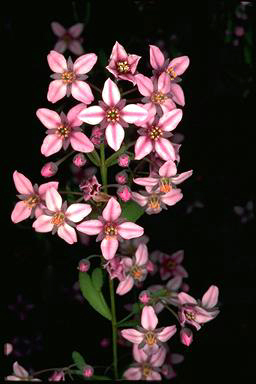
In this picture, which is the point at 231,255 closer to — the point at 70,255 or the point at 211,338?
the point at 211,338

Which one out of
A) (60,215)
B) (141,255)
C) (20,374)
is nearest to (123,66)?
(60,215)

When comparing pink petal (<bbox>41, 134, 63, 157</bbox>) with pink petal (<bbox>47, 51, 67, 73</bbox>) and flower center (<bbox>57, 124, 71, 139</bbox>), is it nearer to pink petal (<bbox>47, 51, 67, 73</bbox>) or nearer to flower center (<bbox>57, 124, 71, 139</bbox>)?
flower center (<bbox>57, 124, 71, 139</bbox>)

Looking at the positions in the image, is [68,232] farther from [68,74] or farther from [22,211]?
[68,74]

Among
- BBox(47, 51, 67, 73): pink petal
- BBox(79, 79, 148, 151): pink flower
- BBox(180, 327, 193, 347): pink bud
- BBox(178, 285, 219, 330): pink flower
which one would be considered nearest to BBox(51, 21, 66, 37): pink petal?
BBox(47, 51, 67, 73): pink petal

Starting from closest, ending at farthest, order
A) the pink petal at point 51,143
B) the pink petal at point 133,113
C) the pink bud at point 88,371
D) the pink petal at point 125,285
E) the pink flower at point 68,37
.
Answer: the pink petal at point 133,113 → the pink petal at point 51,143 → the pink bud at point 88,371 → the pink petal at point 125,285 → the pink flower at point 68,37

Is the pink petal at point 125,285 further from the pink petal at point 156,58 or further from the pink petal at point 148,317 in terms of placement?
the pink petal at point 156,58

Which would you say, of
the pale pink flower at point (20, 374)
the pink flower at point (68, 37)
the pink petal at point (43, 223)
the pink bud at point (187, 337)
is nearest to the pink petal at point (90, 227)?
the pink petal at point (43, 223)

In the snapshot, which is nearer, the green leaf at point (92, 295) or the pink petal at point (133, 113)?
the pink petal at point (133, 113)
